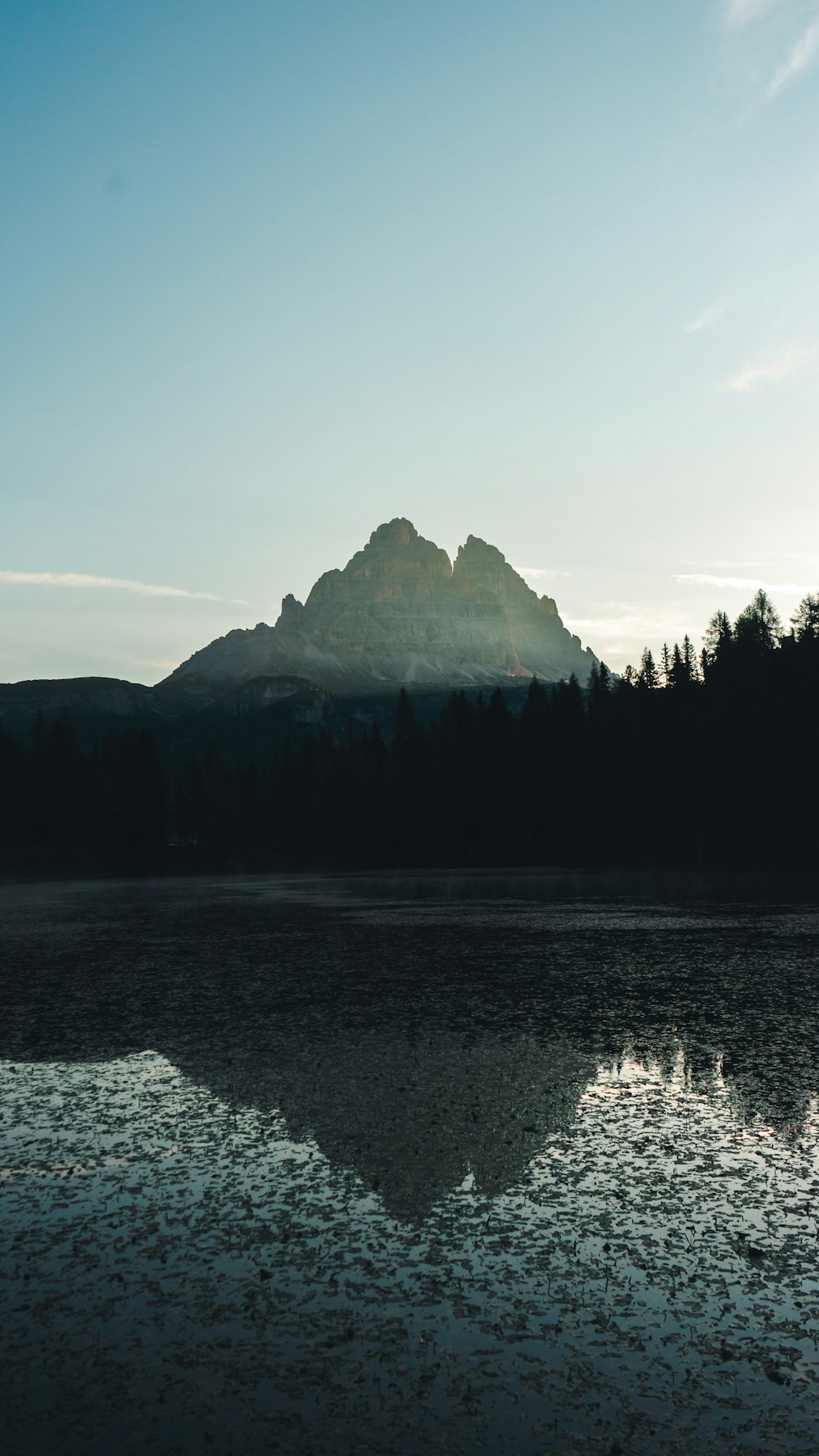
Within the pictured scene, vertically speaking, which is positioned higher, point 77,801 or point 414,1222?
point 77,801

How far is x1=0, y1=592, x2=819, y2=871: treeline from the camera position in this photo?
85.8 metres

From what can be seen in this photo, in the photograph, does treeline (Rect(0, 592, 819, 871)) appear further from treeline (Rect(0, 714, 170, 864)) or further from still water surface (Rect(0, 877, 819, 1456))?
still water surface (Rect(0, 877, 819, 1456))

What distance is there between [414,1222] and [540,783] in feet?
349

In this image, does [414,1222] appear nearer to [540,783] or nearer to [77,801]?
[540,783]

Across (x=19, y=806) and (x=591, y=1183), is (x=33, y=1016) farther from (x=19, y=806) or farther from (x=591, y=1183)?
(x=19, y=806)

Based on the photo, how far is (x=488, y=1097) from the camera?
1359cm

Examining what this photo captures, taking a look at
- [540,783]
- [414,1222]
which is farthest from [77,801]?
[414,1222]

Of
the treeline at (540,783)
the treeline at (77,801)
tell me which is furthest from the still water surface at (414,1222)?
the treeline at (77,801)

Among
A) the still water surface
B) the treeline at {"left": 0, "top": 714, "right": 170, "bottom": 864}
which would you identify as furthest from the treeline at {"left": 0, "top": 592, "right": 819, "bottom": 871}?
the still water surface

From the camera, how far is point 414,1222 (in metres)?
9.31

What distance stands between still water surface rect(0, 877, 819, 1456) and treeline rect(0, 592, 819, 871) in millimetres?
62713

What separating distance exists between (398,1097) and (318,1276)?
5.69 metres

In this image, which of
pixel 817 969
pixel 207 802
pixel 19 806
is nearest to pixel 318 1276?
pixel 817 969

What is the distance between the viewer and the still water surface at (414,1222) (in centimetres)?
628
